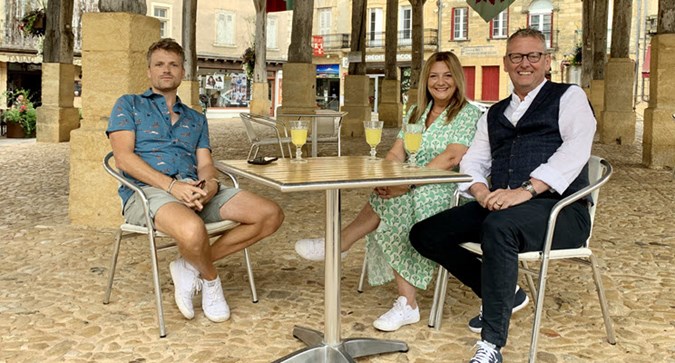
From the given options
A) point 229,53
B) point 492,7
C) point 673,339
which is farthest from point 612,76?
point 229,53

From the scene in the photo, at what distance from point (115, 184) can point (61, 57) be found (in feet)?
26.3

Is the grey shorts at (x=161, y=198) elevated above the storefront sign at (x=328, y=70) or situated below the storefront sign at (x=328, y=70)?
below

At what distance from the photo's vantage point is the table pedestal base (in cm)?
256

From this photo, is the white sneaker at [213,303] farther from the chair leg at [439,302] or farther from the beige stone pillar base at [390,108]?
the beige stone pillar base at [390,108]

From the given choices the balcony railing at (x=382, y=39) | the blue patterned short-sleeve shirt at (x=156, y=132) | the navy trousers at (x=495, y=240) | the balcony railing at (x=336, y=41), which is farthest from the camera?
the balcony railing at (x=336, y=41)

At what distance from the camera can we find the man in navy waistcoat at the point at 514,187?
2498 millimetres

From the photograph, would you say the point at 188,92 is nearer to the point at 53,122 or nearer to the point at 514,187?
the point at 53,122

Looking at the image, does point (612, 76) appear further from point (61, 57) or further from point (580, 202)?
point (580, 202)

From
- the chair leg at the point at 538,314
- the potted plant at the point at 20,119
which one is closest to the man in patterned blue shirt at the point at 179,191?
the chair leg at the point at 538,314

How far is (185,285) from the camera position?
3.08 meters

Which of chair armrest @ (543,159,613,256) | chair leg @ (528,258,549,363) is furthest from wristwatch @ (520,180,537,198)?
chair leg @ (528,258,549,363)

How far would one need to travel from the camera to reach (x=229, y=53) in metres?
→ 31.1

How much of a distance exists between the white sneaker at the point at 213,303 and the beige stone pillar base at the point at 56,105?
1022cm

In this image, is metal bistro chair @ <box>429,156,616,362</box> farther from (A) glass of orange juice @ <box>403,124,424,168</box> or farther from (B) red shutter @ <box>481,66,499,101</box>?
(B) red shutter @ <box>481,66,499,101</box>
